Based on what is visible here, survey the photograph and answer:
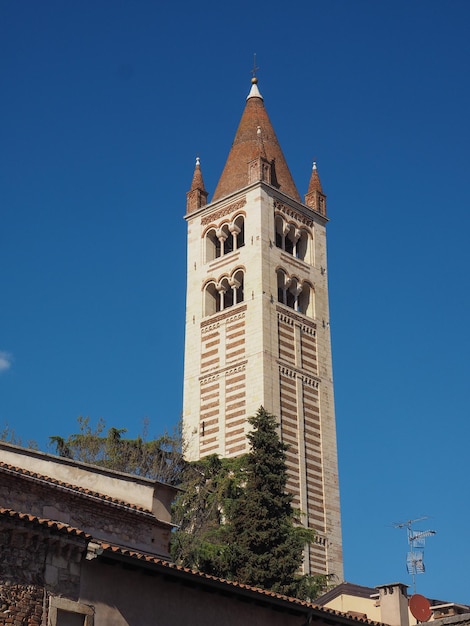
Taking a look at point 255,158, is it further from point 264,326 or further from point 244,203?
point 264,326

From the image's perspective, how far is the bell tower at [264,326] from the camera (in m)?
45.1

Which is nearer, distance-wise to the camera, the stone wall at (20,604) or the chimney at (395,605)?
the stone wall at (20,604)

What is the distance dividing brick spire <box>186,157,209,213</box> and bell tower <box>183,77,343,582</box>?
6 cm

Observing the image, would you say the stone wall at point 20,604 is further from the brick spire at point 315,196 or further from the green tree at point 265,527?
the brick spire at point 315,196

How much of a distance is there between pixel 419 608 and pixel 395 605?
66 centimetres

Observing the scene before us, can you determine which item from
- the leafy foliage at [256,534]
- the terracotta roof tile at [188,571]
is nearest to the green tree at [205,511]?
the leafy foliage at [256,534]

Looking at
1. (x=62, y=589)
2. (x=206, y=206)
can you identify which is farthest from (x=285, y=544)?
(x=206, y=206)

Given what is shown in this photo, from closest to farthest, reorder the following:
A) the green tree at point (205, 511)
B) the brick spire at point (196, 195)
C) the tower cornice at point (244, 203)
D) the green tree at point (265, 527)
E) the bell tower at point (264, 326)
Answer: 1. the green tree at point (265, 527)
2. the green tree at point (205, 511)
3. the bell tower at point (264, 326)
4. the tower cornice at point (244, 203)
5. the brick spire at point (196, 195)

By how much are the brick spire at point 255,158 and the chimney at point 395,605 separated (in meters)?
31.3

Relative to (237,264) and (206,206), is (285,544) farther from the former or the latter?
(206,206)

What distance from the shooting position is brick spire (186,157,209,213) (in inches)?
2085

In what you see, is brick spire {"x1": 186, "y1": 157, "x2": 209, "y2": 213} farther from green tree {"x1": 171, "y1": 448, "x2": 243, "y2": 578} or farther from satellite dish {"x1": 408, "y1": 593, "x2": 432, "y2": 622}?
satellite dish {"x1": 408, "y1": 593, "x2": 432, "y2": 622}

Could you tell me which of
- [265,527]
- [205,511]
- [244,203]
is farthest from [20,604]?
[244,203]

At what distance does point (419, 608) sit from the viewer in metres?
20.7
